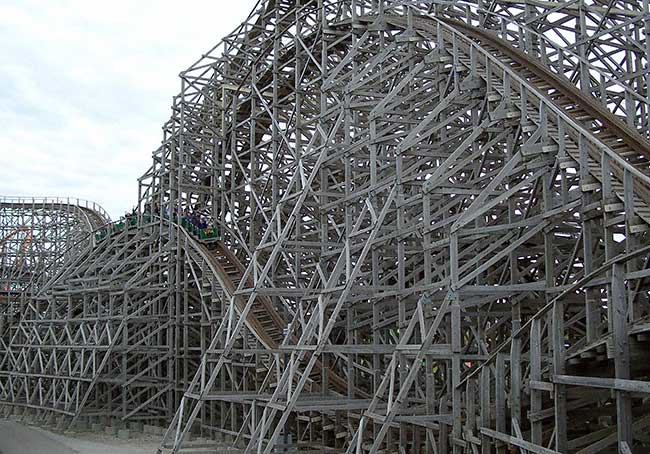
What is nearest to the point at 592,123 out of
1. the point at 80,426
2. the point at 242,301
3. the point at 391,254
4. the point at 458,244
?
the point at 458,244

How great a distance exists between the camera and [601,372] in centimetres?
935

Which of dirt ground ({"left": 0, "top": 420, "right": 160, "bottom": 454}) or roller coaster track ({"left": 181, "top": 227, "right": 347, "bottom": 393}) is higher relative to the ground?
roller coaster track ({"left": 181, "top": 227, "right": 347, "bottom": 393})

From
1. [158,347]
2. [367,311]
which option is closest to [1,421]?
[158,347]

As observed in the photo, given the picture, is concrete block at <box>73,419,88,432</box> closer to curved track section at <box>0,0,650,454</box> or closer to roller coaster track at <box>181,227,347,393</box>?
curved track section at <box>0,0,650,454</box>

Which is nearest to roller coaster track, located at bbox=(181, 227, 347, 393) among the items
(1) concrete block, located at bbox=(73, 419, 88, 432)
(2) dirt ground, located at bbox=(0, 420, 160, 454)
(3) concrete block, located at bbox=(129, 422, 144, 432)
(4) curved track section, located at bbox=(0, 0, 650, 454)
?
(4) curved track section, located at bbox=(0, 0, 650, 454)

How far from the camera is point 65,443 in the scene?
19625 millimetres

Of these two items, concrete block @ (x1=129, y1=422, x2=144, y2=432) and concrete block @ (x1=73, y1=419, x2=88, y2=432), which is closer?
concrete block @ (x1=129, y1=422, x2=144, y2=432)

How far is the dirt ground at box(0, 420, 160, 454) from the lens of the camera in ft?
60.5

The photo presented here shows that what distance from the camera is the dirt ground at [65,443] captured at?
18453mm

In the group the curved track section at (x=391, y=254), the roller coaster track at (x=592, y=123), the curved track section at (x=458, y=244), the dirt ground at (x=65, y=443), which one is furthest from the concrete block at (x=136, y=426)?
the roller coaster track at (x=592, y=123)

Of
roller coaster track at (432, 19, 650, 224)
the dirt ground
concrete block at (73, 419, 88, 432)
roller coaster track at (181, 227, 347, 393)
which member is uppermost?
roller coaster track at (432, 19, 650, 224)

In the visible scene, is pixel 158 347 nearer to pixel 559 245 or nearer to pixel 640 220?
pixel 559 245

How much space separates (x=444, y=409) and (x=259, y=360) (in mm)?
6434

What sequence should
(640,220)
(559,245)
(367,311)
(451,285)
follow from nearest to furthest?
(640,220) → (451,285) → (559,245) → (367,311)
